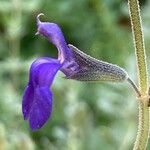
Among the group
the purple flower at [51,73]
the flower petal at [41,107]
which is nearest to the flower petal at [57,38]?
the purple flower at [51,73]

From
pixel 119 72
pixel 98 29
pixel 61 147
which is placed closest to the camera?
pixel 119 72

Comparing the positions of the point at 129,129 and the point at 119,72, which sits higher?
the point at 119,72

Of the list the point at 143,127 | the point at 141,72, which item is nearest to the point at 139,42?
the point at 141,72

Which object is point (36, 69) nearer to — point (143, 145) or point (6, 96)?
point (143, 145)

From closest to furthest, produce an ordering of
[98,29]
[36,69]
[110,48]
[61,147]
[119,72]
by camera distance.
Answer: [36,69]
[119,72]
[61,147]
[110,48]
[98,29]

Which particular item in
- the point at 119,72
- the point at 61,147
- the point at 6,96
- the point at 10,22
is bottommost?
the point at 61,147

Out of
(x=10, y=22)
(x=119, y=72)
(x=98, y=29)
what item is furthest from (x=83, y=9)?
(x=119, y=72)

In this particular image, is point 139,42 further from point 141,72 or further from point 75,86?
point 75,86
